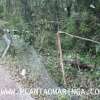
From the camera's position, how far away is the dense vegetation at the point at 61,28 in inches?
112

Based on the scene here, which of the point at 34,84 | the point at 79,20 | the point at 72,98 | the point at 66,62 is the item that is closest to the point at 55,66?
the point at 66,62

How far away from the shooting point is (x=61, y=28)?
3.62 metres

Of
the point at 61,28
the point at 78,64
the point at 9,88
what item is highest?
the point at 61,28

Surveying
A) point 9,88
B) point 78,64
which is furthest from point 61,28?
point 9,88

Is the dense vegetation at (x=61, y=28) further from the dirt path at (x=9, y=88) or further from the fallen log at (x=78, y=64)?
the dirt path at (x=9, y=88)

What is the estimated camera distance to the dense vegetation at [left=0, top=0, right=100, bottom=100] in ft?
9.37

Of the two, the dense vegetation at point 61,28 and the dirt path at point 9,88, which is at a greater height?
the dense vegetation at point 61,28

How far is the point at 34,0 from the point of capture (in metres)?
3.83

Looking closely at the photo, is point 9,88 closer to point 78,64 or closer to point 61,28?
point 78,64

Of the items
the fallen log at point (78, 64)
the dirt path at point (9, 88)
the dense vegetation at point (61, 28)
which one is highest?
the dense vegetation at point (61, 28)

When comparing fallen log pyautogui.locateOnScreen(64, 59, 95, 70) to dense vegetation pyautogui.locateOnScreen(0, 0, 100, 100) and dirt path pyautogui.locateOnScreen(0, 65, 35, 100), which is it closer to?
dense vegetation pyautogui.locateOnScreen(0, 0, 100, 100)

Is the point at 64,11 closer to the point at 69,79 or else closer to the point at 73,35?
the point at 73,35

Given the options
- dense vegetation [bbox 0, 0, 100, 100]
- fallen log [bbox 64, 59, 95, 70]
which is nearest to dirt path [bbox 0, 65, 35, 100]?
dense vegetation [bbox 0, 0, 100, 100]

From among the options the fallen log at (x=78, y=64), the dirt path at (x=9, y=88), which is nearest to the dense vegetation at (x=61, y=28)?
the fallen log at (x=78, y=64)
